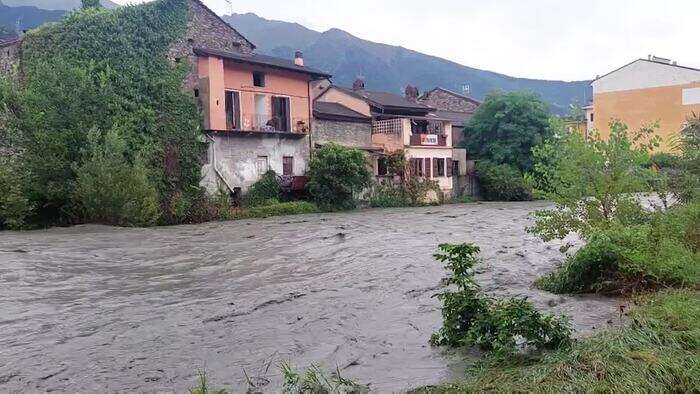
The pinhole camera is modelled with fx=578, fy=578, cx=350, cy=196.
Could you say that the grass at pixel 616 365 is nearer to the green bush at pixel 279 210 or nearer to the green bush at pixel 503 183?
the green bush at pixel 279 210

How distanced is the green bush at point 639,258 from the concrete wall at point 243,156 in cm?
2396

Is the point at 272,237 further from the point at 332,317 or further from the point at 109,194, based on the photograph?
the point at 332,317

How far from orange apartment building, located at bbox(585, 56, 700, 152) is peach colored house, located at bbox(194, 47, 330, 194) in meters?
26.8

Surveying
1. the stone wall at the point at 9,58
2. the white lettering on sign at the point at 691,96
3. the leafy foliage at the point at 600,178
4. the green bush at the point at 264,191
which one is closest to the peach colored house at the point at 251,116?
the green bush at the point at 264,191

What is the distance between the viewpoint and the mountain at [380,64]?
123 meters

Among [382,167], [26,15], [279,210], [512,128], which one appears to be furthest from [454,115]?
[26,15]

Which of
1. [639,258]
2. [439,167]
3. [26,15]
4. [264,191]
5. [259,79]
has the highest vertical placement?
[26,15]

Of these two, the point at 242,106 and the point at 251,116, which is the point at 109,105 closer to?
the point at 242,106

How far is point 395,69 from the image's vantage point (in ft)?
436

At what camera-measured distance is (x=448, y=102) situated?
6125cm

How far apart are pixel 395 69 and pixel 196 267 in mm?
123522

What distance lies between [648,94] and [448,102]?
19.0 meters

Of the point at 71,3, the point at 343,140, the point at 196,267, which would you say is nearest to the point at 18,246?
the point at 196,267

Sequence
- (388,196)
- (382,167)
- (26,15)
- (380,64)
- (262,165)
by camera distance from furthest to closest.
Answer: (380,64) < (26,15) < (382,167) < (388,196) < (262,165)
